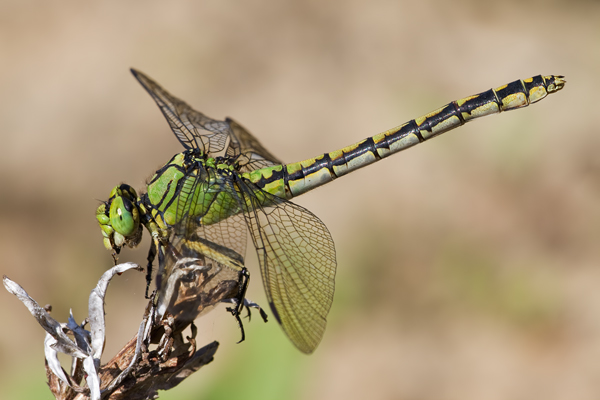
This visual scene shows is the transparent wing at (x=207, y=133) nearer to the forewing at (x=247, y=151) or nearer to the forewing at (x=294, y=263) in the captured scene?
the forewing at (x=247, y=151)

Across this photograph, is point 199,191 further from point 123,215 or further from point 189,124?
point 189,124

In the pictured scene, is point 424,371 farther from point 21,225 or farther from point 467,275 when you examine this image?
point 21,225

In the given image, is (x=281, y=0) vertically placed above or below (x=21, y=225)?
above

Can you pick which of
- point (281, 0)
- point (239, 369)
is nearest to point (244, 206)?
point (239, 369)

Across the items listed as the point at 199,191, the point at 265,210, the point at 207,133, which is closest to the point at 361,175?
the point at 207,133

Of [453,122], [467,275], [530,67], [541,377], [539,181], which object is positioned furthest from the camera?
[530,67]

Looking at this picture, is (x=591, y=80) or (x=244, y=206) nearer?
(x=244, y=206)

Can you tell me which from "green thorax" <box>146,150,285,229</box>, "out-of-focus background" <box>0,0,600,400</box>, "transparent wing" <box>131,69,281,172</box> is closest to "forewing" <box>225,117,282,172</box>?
"transparent wing" <box>131,69,281,172</box>

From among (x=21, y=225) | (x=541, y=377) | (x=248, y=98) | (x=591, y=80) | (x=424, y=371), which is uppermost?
(x=248, y=98)
